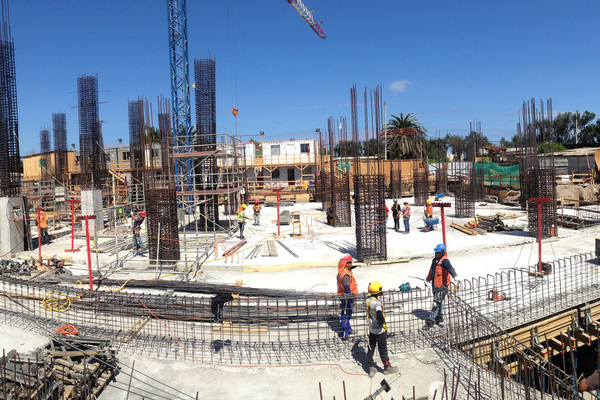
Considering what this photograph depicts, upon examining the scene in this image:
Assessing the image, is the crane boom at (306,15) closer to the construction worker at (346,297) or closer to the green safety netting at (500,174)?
the green safety netting at (500,174)

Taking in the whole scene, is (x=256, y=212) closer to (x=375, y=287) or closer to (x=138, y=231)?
(x=138, y=231)

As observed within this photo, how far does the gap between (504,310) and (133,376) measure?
21.7ft

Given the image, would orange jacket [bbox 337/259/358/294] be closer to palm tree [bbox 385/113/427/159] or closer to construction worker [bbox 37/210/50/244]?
construction worker [bbox 37/210/50/244]

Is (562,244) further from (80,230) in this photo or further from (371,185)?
(80,230)

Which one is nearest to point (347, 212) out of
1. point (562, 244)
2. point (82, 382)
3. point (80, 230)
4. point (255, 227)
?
point (255, 227)

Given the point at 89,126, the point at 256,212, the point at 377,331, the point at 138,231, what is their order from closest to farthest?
the point at 377,331
the point at 138,231
the point at 256,212
the point at 89,126

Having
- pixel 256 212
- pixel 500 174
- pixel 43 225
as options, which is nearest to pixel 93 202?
pixel 43 225

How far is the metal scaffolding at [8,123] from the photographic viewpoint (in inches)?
630

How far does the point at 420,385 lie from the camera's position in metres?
5.70

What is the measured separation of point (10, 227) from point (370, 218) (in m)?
13.1

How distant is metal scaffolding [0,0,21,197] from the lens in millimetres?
15992

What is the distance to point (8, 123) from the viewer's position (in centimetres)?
1619

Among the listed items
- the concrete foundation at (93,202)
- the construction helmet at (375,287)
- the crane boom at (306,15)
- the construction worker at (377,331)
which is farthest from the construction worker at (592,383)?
the crane boom at (306,15)

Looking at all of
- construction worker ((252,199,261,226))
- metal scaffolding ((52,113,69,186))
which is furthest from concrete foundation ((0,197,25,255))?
metal scaffolding ((52,113,69,186))
